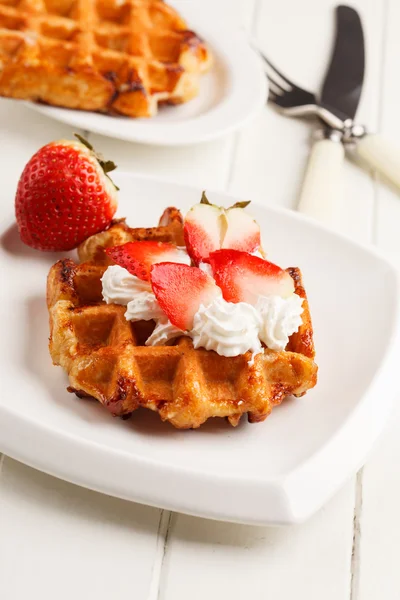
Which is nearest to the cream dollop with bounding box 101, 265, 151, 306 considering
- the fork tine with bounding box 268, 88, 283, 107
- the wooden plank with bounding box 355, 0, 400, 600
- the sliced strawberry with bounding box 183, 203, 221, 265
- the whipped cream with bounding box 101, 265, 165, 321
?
the whipped cream with bounding box 101, 265, 165, 321

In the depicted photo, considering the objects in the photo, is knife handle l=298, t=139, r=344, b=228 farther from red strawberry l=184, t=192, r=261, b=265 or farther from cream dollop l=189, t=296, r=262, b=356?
cream dollop l=189, t=296, r=262, b=356

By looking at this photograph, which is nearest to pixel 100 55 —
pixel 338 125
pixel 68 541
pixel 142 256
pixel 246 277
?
pixel 338 125

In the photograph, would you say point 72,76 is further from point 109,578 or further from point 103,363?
point 109,578

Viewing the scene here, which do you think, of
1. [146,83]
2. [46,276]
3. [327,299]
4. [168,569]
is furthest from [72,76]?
[168,569]

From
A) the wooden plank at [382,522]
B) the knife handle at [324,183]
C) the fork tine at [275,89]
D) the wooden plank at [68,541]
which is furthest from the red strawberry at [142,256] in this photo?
the fork tine at [275,89]

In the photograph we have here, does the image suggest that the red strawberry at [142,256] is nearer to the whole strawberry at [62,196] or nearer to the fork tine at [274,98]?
the whole strawberry at [62,196]
